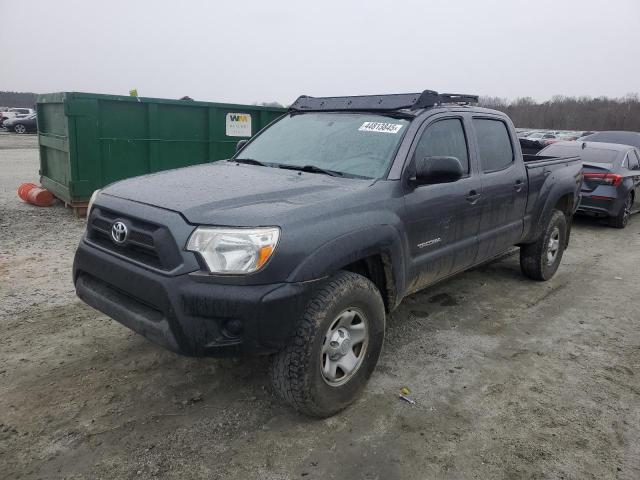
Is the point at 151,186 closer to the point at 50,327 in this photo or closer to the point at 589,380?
the point at 50,327

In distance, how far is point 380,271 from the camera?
3336 mm

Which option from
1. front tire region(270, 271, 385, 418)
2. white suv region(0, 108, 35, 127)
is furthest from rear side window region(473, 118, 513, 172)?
white suv region(0, 108, 35, 127)

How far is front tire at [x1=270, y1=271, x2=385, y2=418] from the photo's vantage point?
273cm

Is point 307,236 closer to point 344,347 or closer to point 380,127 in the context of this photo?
point 344,347

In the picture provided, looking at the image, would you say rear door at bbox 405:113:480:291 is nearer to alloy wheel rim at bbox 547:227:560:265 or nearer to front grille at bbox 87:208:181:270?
front grille at bbox 87:208:181:270

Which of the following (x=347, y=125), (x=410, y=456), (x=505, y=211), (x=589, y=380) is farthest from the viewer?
(x=505, y=211)

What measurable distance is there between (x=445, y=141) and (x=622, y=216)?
23.2 feet

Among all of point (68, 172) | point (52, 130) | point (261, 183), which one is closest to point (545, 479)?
point (261, 183)

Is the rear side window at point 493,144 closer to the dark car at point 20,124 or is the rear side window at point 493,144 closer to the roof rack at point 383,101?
the roof rack at point 383,101

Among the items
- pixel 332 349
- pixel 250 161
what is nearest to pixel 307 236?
pixel 332 349

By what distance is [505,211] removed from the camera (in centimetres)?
467

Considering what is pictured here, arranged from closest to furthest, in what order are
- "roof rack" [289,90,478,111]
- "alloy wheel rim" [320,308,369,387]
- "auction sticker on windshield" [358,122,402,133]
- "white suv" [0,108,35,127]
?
"alloy wheel rim" [320,308,369,387]
"auction sticker on windshield" [358,122,402,133]
"roof rack" [289,90,478,111]
"white suv" [0,108,35,127]

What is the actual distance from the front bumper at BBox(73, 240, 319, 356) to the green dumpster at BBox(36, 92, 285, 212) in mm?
5631

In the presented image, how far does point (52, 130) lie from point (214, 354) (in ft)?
24.6
